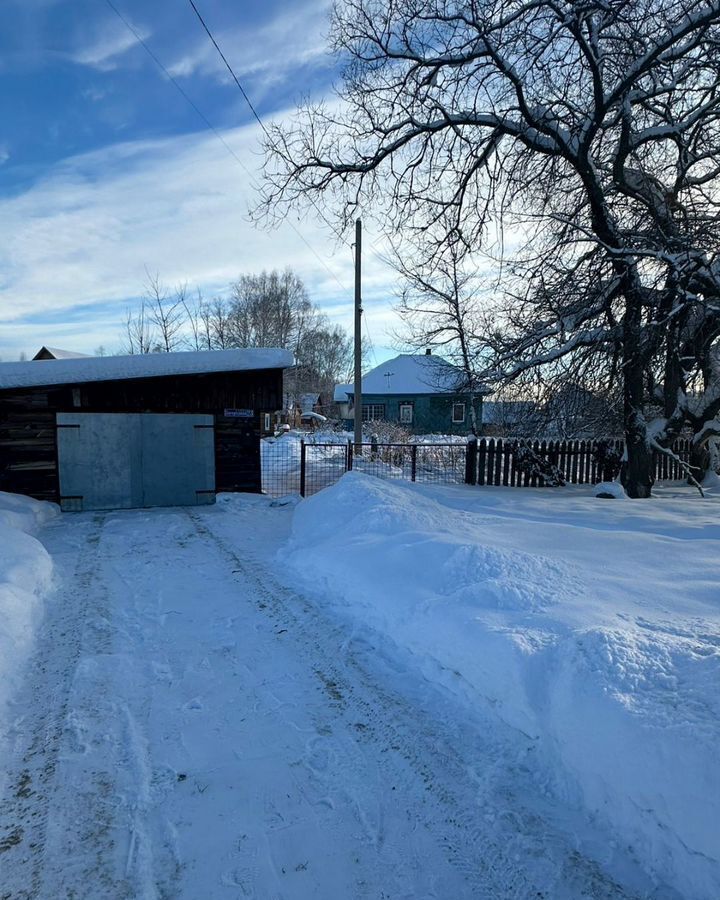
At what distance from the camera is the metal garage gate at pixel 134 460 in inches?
424

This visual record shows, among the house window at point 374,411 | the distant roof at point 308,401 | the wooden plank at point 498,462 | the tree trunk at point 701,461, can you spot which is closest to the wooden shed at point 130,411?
the wooden plank at point 498,462

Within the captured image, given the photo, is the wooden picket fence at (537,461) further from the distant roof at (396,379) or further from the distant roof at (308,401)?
the distant roof at (308,401)

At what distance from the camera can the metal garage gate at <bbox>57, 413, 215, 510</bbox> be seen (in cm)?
1076

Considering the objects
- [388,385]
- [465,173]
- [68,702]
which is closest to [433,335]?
[465,173]

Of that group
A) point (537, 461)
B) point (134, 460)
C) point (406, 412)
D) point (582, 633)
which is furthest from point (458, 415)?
point (582, 633)

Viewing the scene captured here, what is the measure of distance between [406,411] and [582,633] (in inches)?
1445

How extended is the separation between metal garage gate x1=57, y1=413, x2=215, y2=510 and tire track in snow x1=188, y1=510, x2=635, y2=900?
7.88 meters

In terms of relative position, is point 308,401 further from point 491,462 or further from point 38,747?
point 38,747

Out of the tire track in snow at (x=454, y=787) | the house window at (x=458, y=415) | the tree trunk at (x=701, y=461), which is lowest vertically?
the tire track in snow at (x=454, y=787)

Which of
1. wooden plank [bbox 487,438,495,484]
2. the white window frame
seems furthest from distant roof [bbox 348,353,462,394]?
wooden plank [bbox 487,438,495,484]

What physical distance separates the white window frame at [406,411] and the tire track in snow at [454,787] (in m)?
35.3

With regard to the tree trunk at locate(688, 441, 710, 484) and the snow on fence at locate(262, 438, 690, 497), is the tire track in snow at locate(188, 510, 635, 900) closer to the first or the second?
the snow on fence at locate(262, 438, 690, 497)

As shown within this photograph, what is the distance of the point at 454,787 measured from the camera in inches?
110

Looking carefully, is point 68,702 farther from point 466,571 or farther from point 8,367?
point 8,367
